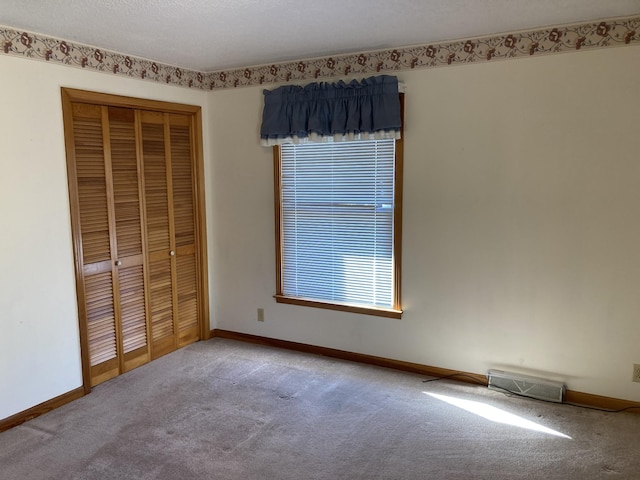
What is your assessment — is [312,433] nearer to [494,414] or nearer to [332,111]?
[494,414]

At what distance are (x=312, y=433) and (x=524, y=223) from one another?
186 centimetres

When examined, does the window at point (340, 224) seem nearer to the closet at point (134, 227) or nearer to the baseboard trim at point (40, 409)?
the closet at point (134, 227)

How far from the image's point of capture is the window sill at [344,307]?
140 inches

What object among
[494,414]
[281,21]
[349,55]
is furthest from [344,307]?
[281,21]

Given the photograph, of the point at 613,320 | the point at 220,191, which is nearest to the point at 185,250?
the point at 220,191

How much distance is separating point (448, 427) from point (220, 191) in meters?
2.63

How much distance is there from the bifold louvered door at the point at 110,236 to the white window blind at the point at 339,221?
1152mm

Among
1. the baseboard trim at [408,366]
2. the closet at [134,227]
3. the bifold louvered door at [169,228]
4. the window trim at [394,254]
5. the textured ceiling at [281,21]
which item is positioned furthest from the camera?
the bifold louvered door at [169,228]

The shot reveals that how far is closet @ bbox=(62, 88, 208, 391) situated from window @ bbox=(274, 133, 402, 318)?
81cm

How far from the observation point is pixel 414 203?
337 cm

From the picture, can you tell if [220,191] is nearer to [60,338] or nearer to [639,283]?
[60,338]

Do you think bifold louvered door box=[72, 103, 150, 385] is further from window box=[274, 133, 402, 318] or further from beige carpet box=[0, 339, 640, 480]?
window box=[274, 133, 402, 318]

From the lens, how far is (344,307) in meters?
3.72

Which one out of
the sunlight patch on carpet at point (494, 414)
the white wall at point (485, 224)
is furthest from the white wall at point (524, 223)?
the sunlight patch on carpet at point (494, 414)
